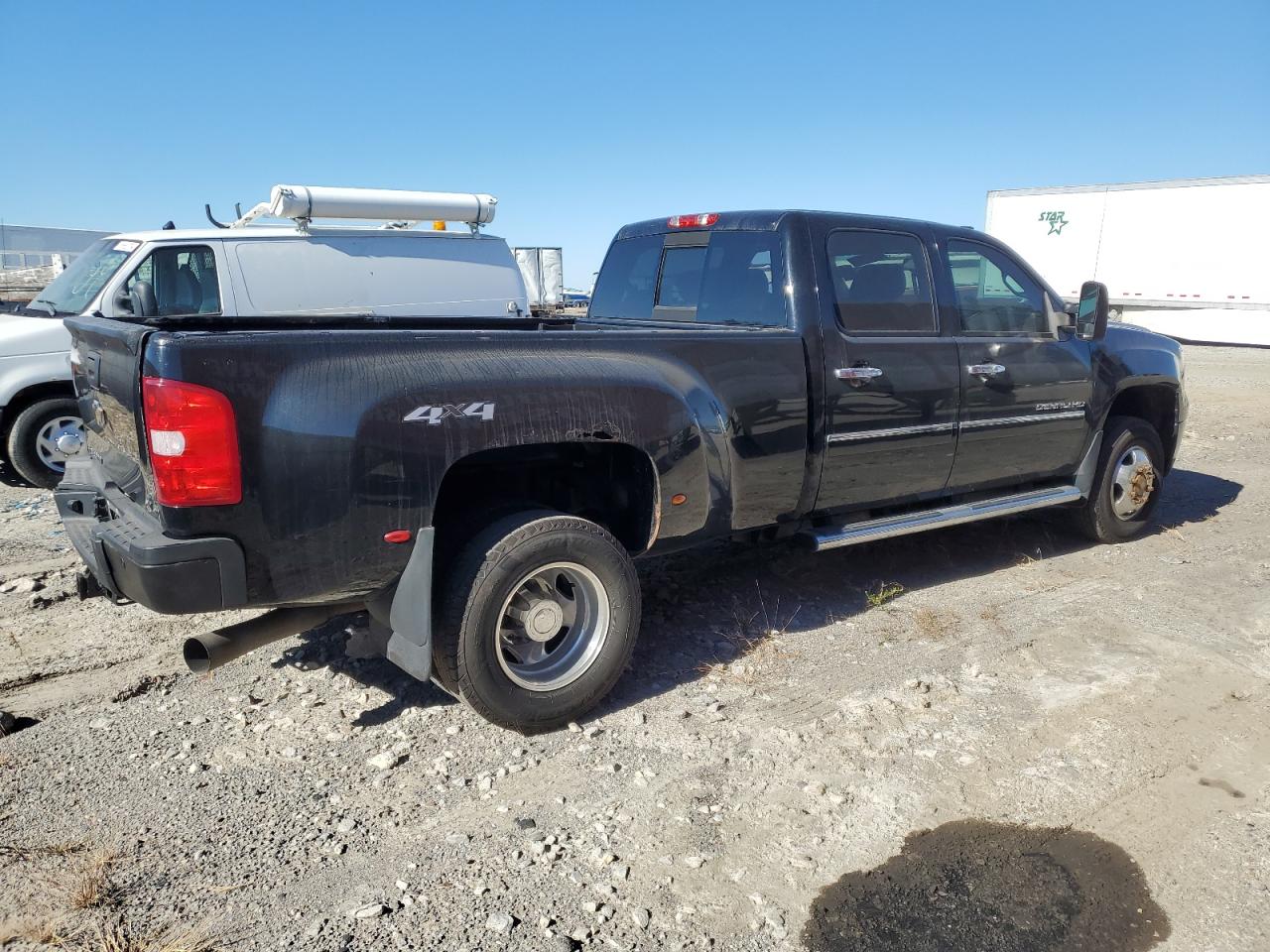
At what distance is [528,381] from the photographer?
3383 mm

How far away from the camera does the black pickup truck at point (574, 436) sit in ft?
9.55

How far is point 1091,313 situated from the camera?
A: 17.8ft

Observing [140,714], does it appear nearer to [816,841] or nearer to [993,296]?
[816,841]

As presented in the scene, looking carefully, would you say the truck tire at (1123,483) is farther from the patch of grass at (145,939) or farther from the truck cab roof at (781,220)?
the patch of grass at (145,939)

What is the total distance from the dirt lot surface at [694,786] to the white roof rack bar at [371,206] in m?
3.83

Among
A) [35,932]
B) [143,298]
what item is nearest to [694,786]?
[35,932]

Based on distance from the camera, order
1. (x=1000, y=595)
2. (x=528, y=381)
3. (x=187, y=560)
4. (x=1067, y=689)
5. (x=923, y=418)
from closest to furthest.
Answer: (x=187, y=560) → (x=528, y=381) → (x=1067, y=689) → (x=923, y=418) → (x=1000, y=595)

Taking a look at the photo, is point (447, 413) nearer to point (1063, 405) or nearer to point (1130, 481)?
point (1063, 405)

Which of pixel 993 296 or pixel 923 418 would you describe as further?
pixel 993 296

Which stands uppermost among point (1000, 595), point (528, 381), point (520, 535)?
point (528, 381)

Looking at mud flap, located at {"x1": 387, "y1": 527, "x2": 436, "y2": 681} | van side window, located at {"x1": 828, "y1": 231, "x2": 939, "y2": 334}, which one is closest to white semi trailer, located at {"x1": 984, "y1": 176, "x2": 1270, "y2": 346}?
van side window, located at {"x1": 828, "y1": 231, "x2": 939, "y2": 334}

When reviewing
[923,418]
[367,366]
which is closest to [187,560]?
[367,366]

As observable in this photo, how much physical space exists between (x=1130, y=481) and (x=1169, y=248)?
18.9 m

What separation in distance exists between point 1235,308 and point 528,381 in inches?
893
